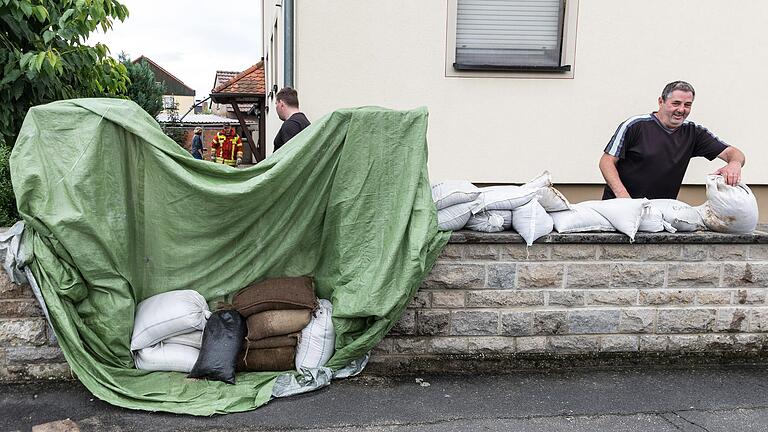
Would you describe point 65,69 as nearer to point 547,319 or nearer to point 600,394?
point 547,319

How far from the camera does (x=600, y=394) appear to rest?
12.6ft

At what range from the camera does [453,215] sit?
13.2ft

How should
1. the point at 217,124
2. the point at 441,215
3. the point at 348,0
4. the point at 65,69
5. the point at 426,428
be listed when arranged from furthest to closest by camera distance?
the point at 217,124 < the point at 348,0 < the point at 65,69 < the point at 441,215 < the point at 426,428

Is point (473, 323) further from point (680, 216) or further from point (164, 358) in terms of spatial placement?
point (164, 358)

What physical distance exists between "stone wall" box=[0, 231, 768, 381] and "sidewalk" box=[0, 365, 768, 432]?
0.19 m

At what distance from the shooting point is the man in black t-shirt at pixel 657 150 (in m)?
4.79

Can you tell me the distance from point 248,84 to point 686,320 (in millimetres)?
15309

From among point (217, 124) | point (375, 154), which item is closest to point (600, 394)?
point (375, 154)

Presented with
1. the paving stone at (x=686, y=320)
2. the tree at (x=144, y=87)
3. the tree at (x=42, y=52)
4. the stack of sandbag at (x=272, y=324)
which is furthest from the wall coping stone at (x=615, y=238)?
the tree at (x=144, y=87)

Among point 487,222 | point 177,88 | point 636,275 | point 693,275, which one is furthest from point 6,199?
point 177,88

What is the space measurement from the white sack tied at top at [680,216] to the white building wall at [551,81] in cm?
324

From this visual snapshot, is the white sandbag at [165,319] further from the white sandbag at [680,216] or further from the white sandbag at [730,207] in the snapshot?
the white sandbag at [730,207]

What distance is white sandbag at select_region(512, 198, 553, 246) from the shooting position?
4.04m

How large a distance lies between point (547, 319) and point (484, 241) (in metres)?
0.68
